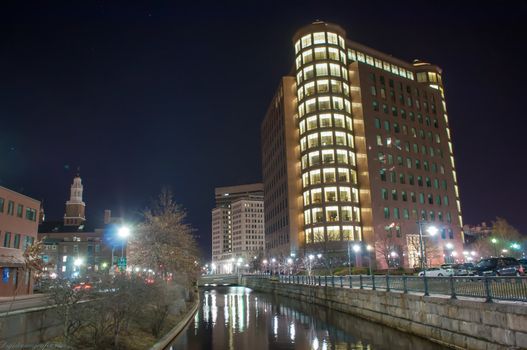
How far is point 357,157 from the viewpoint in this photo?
100 metres

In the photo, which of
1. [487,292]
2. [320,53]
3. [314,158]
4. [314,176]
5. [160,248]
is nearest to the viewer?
[487,292]

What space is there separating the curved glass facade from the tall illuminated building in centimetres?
23

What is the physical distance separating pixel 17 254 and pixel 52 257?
65206 millimetres

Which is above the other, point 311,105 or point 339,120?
point 311,105

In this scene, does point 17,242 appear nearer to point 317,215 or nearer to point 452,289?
point 452,289

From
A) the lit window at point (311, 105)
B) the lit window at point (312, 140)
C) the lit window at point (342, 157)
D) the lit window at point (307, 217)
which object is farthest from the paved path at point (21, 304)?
the lit window at point (311, 105)

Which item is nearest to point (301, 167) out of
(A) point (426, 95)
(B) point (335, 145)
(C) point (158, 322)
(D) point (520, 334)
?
(B) point (335, 145)

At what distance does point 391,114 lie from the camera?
103 meters

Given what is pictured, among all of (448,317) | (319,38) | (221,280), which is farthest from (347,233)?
(448,317)

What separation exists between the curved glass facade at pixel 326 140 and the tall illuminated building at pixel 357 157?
230 mm

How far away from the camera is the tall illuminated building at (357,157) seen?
93438 mm

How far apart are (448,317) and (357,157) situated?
81.3 meters

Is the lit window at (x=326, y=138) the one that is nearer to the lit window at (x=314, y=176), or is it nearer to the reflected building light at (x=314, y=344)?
the lit window at (x=314, y=176)

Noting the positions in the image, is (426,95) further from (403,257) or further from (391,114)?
(403,257)
